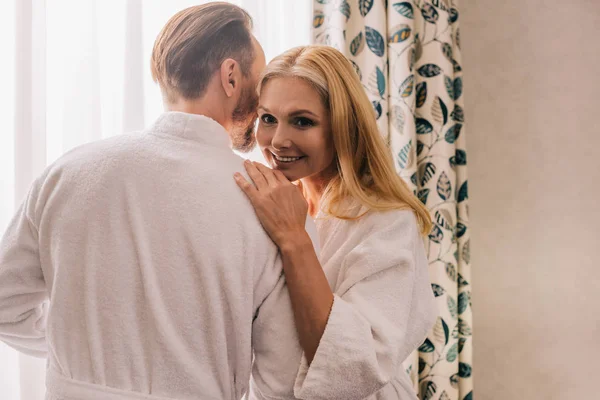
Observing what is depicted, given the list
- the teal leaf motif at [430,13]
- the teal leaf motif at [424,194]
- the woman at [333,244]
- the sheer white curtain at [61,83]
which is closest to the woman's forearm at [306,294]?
the woman at [333,244]

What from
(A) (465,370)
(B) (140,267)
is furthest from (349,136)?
(A) (465,370)

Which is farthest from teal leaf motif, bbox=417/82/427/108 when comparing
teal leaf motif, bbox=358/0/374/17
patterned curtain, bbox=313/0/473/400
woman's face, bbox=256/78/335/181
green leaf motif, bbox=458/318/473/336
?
woman's face, bbox=256/78/335/181

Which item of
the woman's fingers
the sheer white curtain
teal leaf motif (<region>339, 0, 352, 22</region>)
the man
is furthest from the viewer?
teal leaf motif (<region>339, 0, 352, 22</region>)

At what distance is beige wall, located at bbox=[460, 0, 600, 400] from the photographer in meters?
2.23

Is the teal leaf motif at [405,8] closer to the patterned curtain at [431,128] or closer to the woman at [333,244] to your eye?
the patterned curtain at [431,128]

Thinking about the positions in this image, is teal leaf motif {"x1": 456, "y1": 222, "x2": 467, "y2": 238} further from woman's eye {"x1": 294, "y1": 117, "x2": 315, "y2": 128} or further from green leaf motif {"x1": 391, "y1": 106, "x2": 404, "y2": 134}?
woman's eye {"x1": 294, "y1": 117, "x2": 315, "y2": 128}

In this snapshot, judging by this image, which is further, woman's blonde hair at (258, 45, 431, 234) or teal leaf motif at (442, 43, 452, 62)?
teal leaf motif at (442, 43, 452, 62)

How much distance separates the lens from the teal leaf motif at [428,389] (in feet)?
6.57

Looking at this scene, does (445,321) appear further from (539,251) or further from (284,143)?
(284,143)

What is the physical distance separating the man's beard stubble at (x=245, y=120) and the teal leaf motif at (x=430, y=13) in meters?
1.11

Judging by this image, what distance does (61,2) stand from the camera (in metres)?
1.32

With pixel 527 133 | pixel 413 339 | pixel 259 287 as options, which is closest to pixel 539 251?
pixel 527 133

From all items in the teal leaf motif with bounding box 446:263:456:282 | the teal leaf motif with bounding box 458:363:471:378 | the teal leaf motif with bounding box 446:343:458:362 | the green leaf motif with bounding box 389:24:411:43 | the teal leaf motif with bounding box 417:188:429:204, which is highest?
the green leaf motif with bounding box 389:24:411:43

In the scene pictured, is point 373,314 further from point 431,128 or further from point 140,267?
point 431,128
